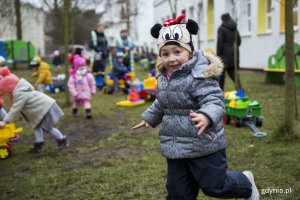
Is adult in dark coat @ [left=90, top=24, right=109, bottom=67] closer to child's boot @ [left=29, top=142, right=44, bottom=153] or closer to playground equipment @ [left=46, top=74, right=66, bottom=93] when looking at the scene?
playground equipment @ [left=46, top=74, right=66, bottom=93]

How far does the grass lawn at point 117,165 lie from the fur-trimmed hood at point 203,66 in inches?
60.6

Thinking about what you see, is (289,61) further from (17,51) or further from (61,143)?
(17,51)

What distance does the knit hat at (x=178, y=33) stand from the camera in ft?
10.4

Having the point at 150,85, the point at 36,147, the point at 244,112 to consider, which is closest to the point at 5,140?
the point at 36,147

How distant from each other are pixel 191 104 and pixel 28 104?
3495mm

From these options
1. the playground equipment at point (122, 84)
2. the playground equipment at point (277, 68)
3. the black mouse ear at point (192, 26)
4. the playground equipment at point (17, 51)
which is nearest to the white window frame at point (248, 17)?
the playground equipment at point (277, 68)

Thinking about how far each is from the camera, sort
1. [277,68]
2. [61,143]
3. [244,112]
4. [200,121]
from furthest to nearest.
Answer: [277,68] → [244,112] → [61,143] → [200,121]

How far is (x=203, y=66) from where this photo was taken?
3.17m

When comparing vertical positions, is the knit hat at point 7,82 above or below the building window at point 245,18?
below

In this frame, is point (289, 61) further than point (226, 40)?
No

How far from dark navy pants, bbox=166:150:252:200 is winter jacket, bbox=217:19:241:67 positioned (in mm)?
8103

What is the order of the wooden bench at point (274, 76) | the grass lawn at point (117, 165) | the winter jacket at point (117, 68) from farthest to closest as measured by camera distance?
the winter jacket at point (117, 68), the wooden bench at point (274, 76), the grass lawn at point (117, 165)

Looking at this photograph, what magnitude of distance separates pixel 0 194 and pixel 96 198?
1.14 m

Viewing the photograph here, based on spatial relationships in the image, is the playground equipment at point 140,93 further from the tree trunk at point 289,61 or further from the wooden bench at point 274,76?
the tree trunk at point 289,61
